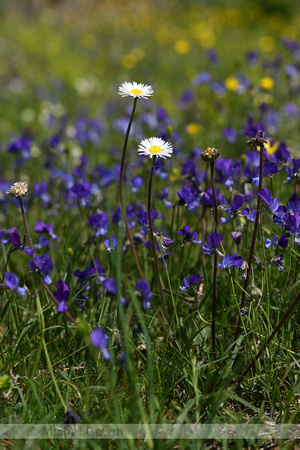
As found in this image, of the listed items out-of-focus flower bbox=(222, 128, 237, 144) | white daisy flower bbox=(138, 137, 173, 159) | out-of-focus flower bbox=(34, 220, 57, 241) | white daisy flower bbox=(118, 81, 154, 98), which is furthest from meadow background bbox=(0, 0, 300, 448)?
white daisy flower bbox=(118, 81, 154, 98)

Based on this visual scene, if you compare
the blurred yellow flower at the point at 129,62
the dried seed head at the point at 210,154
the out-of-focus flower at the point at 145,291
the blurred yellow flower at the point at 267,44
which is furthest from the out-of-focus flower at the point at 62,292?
the blurred yellow flower at the point at 267,44

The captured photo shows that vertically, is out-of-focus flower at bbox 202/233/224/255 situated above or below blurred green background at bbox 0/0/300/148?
below

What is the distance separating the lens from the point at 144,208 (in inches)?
95.4

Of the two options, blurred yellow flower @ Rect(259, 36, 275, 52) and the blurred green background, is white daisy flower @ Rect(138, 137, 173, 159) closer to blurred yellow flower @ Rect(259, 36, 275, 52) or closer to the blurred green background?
the blurred green background

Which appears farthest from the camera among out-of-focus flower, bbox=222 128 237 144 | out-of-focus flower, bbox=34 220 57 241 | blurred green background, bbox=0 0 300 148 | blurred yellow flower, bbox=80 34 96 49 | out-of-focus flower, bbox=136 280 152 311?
blurred yellow flower, bbox=80 34 96 49

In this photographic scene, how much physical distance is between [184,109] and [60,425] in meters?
4.30

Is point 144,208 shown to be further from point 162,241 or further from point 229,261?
point 229,261

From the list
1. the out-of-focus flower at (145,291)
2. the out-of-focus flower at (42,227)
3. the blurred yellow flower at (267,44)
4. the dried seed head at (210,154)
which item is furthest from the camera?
the blurred yellow flower at (267,44)

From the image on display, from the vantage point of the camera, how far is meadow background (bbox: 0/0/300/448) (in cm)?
148

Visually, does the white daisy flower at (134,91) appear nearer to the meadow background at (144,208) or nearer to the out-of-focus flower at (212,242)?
the meadow background at (144,208)

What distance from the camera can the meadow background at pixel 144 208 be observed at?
1480mm

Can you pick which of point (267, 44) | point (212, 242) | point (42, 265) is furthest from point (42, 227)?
point (267, 44)

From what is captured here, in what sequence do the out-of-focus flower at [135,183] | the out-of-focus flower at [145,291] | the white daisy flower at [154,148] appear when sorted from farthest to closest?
the out-of-focus flower at [135,183]
the out-of-focus flower at [145,291]
the white daisy flower at [154,148]

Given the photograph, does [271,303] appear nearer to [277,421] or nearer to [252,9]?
[277,421]
